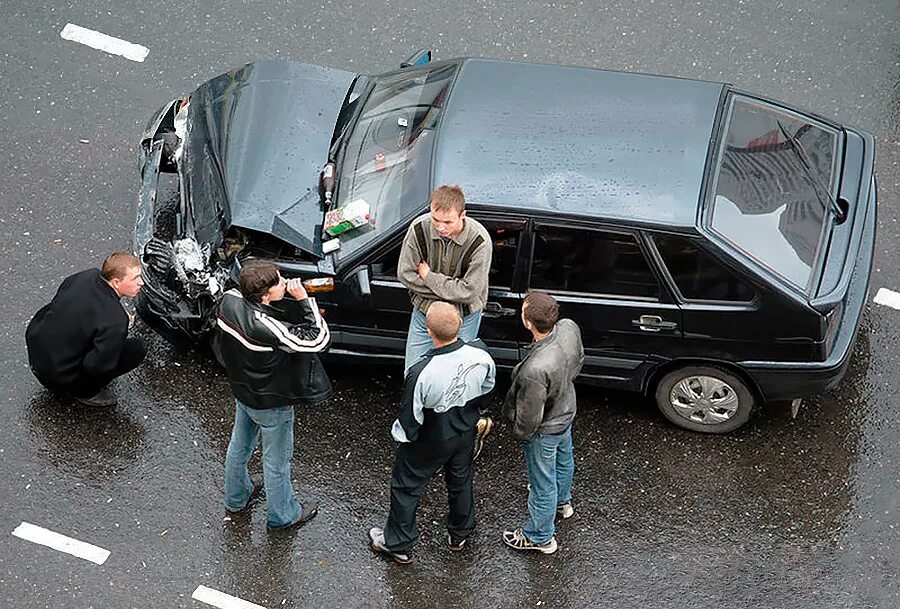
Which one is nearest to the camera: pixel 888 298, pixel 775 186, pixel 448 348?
pixel 448 348

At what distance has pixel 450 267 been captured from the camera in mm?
7180

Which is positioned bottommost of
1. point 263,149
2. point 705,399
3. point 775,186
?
point 705,399

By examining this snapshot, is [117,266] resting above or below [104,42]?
below

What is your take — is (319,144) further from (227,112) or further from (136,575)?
(136,575)

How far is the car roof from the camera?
23.9ft

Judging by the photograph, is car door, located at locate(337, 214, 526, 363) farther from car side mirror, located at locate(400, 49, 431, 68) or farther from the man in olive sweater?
car side mirror, located at locate(400, 49, 431, 68)

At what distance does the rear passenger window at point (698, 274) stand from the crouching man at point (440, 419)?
1369 millimetres

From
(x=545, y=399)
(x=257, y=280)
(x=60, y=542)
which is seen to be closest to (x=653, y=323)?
(x=545, y=399)

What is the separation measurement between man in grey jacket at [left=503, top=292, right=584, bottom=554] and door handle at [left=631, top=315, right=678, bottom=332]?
0.84m

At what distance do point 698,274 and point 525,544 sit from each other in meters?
1.87

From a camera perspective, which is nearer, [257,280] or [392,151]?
[257,280]

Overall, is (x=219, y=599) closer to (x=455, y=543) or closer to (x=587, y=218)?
(x=455, y=543)

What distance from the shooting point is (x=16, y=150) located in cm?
966

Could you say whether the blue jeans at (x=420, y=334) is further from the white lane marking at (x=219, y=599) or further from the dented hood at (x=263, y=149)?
the white lane marking at (x=219, y=599)
